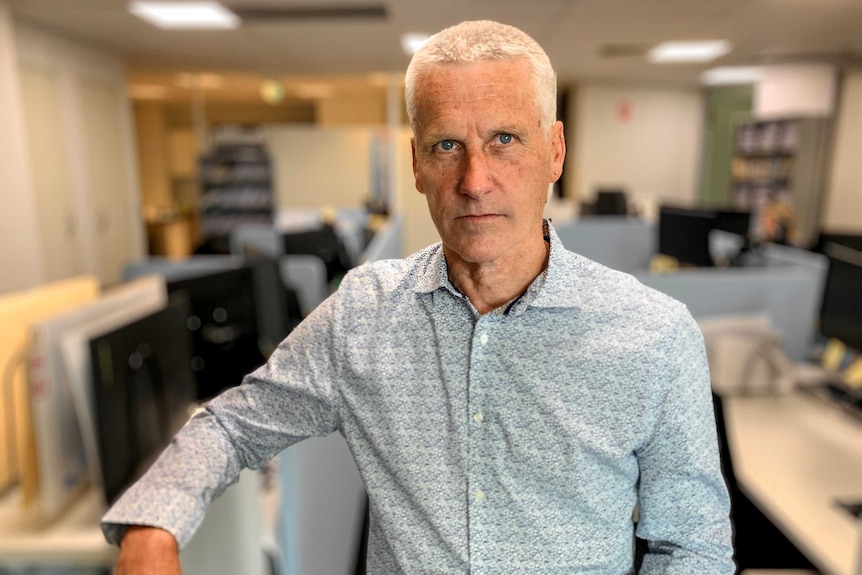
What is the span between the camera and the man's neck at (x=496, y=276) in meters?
0.38

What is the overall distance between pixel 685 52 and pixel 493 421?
4.61 meters

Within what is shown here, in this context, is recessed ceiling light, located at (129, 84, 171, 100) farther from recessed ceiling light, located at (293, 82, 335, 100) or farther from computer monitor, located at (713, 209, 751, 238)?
computer monitor, located at (713, 209, 751, 238)

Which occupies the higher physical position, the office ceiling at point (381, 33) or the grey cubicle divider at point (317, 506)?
the office ceiling at point (381, 33)

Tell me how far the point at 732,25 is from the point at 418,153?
3145 mm

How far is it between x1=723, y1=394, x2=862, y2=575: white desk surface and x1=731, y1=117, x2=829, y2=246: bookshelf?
367 centimetres

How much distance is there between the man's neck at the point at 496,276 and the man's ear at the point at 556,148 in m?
0.05

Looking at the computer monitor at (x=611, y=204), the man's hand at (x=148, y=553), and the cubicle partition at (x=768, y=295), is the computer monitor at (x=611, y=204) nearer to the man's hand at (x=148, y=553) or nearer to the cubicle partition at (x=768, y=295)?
the cubicle partition at (x=768, y=295)

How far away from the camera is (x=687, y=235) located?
9.45 ft

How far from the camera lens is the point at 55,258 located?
14.3 ft

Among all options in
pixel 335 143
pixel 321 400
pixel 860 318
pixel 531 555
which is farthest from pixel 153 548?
pixel 335 143

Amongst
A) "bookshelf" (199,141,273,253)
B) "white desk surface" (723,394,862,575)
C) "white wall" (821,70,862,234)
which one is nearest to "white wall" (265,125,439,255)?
"bookshelf" (199,141,273,253)

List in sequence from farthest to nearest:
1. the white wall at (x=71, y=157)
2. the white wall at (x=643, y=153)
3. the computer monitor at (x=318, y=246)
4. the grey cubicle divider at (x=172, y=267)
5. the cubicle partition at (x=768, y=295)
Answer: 1. the white wall at (x=643, y=153)
2. the white wall at (x=71, y=157)
3. the computer monitor at (x=318, y=246)
4. the grey cubicle divider at (x=172, y=267)
5. the cubicle partition at (x=768, y=295)

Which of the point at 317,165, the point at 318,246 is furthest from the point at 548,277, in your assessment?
the point at 317,165

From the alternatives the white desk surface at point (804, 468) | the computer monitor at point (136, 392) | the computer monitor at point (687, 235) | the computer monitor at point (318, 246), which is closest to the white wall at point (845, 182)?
the computer monitor at point (687, 235)
